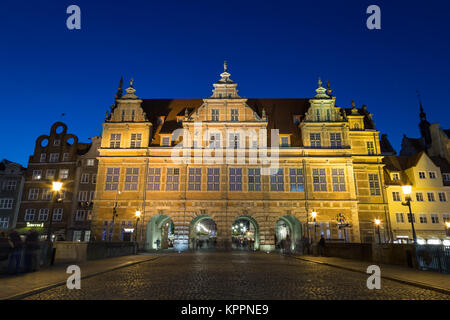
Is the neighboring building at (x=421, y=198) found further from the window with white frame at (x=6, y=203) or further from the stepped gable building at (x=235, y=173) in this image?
the window with white frame at (x=6, y=203)

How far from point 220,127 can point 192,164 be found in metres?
5.66

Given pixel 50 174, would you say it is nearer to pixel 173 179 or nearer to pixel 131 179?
pixel 131 179

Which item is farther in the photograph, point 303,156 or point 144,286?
point 303,156

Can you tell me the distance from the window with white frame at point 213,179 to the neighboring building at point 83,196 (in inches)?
749

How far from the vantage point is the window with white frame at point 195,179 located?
3731 centimetres

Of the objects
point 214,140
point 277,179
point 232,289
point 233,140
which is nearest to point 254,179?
point 277,179

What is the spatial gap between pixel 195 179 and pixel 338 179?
1703 cm

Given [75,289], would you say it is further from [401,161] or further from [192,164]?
[401,161]

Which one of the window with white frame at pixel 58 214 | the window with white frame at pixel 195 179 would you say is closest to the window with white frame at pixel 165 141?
the window with white frame at pixel 195 179

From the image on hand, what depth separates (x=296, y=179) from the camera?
124 ft

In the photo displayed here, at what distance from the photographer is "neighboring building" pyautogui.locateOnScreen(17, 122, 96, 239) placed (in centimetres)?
4538

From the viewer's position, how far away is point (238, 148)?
38.0 metres

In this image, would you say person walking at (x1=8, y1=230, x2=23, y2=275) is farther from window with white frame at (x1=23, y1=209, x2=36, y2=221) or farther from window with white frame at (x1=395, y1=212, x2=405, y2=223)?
window with white frame at (x1=395, y1=212, x2=405, y2=223)
